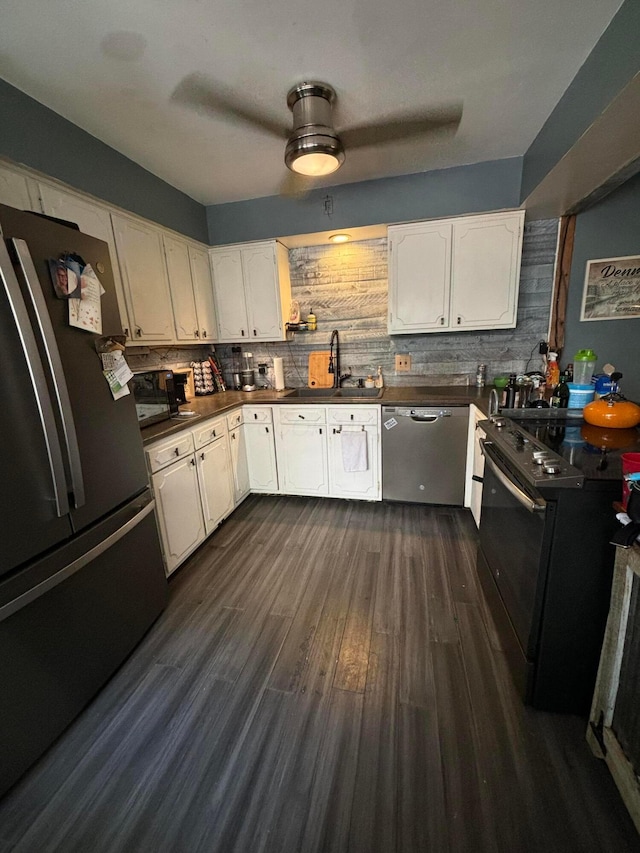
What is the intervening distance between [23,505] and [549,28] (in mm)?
2671

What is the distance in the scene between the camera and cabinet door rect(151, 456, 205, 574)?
1945 mm

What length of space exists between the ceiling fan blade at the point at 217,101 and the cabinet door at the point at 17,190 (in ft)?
2.73

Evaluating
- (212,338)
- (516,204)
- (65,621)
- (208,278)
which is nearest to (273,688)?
(65,621)

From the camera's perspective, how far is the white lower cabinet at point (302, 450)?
283cm

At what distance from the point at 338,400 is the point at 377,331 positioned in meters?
0.91

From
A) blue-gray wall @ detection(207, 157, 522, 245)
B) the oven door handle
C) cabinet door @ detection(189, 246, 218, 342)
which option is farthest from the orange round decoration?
cabinet door @ detection(189, 246, 218, 342)

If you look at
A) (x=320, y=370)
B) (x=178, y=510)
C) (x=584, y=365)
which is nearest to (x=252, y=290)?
(x=320, y=370)

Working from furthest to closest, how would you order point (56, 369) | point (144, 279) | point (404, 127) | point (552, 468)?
1. point (144, 279)
2. point (404, 127)
3. point (56, 369)
4. point (552, 468)

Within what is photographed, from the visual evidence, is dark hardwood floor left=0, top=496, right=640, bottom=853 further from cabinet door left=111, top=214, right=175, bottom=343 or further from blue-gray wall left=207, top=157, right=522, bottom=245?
blue-gray wall left=207, top=157, right=522, bottom=245

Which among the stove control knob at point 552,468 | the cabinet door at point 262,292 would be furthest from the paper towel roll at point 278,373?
the stove control knob at point 552,468

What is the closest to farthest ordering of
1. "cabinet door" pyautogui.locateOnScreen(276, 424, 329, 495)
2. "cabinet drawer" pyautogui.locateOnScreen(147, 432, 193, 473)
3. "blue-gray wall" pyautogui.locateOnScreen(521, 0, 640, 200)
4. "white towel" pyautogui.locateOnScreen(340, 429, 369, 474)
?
"blue-gray wall" pyautogui.locateOnScreen(521, 0, 640, 200) < "cabinet drawer" pyautogui.locateOnScreen(147, 432, 193, 473) < "white towel" pyautogui.locateOnScreen(340, 429, 369, 474) < "cabinet door" pyautogui.locateOnScreen(276, 424, 329, 495)

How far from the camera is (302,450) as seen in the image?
9.59ft

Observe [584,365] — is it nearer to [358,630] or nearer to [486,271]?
[486,271]

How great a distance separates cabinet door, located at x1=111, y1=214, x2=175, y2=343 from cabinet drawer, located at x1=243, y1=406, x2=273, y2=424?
0.81 metres
